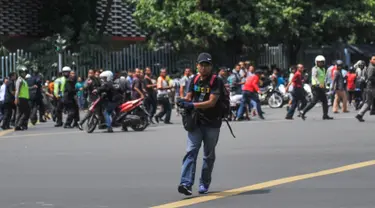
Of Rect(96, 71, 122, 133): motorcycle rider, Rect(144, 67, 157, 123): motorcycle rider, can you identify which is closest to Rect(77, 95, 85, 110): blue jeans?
Rect(144, 67, 157, 123): motorcycle rider

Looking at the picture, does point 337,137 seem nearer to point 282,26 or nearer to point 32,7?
point 282,26

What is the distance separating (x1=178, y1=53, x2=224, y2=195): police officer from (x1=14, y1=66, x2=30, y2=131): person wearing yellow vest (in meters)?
14.8

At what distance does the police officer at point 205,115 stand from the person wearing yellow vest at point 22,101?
582 inches

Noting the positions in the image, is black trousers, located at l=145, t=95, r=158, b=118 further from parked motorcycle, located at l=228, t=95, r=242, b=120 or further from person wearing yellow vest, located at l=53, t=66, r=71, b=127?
person wearing yellow vest, located at l=53, t=66, r=71, b=127

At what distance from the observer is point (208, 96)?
37.6ft

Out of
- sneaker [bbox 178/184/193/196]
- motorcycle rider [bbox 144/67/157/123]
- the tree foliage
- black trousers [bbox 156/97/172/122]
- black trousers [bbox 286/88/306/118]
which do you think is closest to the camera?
sneaker [bbox 178/184/193/196]

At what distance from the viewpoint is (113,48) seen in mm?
46906

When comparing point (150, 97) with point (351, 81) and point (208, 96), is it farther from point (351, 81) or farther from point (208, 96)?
point (208, 96)

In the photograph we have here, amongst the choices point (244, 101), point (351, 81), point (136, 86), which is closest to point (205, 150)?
point (136, 86)

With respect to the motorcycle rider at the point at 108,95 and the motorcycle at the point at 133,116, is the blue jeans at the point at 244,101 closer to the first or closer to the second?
the motorcycle at the point at 133,116

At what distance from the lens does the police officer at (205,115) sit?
11.3 m

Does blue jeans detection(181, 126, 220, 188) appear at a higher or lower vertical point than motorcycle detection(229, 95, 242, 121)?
higher

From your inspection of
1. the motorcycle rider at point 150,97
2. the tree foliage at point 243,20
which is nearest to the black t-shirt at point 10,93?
the motorcycle rider at point 150,97

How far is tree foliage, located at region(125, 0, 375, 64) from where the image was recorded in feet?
136
